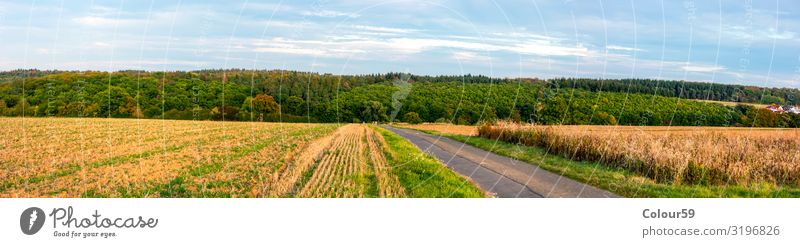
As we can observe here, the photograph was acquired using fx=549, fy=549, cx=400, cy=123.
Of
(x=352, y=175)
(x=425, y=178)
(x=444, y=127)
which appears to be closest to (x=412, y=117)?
(x=425, y=178)

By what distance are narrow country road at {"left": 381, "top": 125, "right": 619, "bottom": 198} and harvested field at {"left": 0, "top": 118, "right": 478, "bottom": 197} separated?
1.97 m

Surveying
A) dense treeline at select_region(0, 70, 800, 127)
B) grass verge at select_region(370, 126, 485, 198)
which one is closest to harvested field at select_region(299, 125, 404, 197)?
grass verge at select_region(370, 126, 485, 198)

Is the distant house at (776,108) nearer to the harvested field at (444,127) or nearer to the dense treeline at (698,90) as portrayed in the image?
the dense treeline at (698,90)

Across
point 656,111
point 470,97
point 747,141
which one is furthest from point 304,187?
point 656,111

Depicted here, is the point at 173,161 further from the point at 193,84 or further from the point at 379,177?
the point at 379,177

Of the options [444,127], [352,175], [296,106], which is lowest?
[352,175]

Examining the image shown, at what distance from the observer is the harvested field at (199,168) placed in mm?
13484

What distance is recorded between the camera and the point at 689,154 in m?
15.2

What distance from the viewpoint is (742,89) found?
21.0m

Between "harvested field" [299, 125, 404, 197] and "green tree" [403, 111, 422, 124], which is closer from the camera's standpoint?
"harvested field" [299, 125, 404, 197]

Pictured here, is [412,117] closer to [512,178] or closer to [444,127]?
[512,178]

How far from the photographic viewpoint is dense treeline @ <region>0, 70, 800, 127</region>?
1530 centimetres
